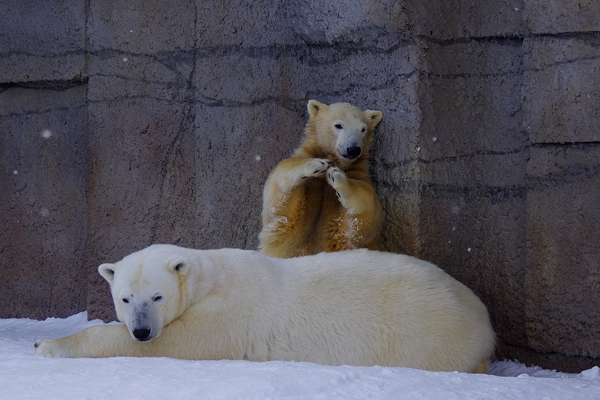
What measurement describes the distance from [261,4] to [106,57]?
3.69ft

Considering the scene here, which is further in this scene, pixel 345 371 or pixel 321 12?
pixel 321 12

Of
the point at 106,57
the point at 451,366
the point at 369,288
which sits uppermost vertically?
the point at 106,57

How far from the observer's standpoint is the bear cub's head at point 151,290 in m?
2.82

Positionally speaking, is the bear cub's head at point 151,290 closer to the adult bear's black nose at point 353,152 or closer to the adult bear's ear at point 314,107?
the adult bear's black nose at point 353,152

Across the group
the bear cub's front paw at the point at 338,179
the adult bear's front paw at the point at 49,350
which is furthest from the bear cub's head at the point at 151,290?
the bear cub's front paw at the point at 338,179

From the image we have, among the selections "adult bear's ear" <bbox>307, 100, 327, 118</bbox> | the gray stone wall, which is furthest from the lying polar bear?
"adult bear's ear" <bbox>307, 100, 327, 118</bbox>

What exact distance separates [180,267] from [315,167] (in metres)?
Answer: 1.13

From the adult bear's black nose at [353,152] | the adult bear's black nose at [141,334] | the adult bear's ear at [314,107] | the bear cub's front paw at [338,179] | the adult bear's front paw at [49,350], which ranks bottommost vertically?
the adult bear's front paw at [49,350]

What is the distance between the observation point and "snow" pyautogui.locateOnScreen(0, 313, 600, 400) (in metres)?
2.23

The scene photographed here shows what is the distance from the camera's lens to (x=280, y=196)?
3.95 meters

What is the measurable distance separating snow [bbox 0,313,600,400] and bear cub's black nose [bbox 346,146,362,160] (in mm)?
1579

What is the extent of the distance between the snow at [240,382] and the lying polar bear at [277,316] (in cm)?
20

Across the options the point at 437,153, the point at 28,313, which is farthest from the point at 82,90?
the point at 437,153

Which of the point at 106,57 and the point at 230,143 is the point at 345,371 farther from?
the point at 106,57
